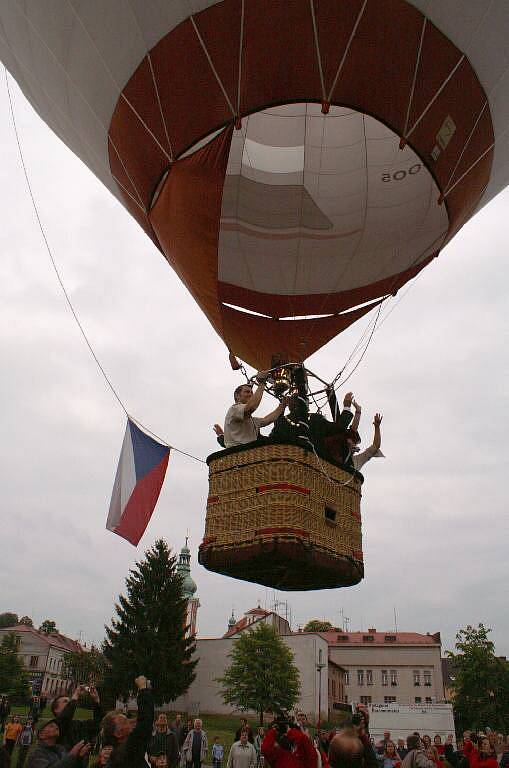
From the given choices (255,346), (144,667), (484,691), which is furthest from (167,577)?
(255,346)

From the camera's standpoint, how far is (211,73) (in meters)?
5.37

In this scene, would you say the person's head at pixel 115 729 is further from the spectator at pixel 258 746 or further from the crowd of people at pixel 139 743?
the spectator at pixel 258 746

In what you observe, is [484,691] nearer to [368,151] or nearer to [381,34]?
[368,151]

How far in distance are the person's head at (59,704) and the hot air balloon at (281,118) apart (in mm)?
1633

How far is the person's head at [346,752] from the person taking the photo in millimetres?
2334

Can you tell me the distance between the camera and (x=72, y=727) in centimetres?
322

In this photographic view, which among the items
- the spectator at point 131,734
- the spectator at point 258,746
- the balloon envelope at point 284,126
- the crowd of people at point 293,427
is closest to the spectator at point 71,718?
the spectator at point 131,734

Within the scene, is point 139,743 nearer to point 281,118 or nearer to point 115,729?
point 115,729

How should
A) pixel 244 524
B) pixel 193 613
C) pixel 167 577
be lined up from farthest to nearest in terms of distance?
pixel 193 613 < pixel 167 577 < pixel 244 524

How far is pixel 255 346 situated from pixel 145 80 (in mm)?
3293

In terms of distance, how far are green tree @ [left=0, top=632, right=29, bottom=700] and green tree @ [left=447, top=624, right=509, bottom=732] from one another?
25024 millimetres

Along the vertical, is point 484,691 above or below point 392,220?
below

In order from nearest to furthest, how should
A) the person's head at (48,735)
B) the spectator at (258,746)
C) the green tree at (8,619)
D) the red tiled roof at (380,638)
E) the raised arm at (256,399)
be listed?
the person's head at (48,735)
the raised arm at (256,399)
the spectator at (258,746)
the red tiled roof at (380,638)
the green tree at (8,619)

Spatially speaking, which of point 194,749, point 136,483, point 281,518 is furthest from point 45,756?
point 194,749
